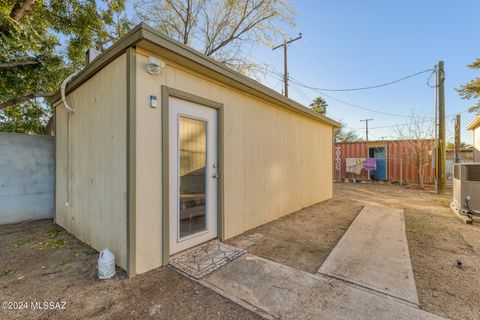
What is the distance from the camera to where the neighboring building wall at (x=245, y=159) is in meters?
2.27

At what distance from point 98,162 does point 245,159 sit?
219cm

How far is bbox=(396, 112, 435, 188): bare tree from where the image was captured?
980 centimetres

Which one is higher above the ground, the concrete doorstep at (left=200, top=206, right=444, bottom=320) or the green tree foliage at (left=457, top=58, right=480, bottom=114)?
the green tree foliage at (left=457, top=58, right=480, bottom=114)

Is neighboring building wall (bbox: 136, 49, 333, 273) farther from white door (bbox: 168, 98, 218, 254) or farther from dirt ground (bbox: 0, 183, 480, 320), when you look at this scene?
dirt ground (bbox: 0, 183, 480, 320)

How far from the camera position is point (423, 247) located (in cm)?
301

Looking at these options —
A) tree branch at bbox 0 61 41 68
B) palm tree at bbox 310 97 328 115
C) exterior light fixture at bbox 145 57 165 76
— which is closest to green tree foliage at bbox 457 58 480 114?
palm tree at bbox 310 97 328 115

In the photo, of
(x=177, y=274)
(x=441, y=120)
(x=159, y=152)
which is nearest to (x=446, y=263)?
(x=177, y=274)

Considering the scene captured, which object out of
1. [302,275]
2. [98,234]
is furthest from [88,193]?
[302,275]

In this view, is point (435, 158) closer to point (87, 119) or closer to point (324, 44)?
point (324, 44)

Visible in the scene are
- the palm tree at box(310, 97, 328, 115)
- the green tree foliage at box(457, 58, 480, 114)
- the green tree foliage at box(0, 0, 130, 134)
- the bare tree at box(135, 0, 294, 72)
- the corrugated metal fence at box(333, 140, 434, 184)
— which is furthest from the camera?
the palm tree at box(310, 97, 328, 115)

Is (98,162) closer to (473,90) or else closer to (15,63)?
(15,63)

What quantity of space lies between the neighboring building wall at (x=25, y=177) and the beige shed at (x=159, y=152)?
60cm

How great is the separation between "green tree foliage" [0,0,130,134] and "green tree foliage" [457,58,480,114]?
47.0 feet

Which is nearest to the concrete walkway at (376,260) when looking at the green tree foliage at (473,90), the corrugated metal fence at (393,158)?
the corrugated metal fence at (393,158)
